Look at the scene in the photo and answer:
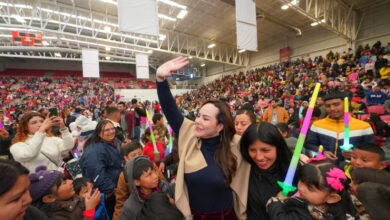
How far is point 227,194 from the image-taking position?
3.89 feet

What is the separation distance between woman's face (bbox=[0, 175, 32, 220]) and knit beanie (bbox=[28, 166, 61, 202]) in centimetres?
50

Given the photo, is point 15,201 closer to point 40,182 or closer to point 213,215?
point 40,182

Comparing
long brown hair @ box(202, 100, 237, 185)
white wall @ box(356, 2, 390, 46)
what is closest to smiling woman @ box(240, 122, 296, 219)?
long brown hair @ box(202, 100, 237, 185)

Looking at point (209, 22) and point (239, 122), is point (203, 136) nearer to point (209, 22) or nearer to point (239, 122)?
point (239, 122)

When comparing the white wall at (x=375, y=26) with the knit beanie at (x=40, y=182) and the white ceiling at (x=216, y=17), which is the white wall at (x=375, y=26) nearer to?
the white ceiling at (x=216, y=17)

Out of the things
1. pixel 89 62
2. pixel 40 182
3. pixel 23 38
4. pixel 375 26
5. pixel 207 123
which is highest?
pixel 375 26

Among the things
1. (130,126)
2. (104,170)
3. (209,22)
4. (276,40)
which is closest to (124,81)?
(209,22)

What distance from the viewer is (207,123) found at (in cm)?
116

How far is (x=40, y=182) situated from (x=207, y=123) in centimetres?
138

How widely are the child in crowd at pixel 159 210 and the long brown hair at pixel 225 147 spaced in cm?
41

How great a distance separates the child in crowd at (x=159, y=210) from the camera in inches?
43.9

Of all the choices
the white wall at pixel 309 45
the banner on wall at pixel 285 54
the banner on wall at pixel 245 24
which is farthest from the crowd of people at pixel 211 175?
the banner on wall at pixel 285 54

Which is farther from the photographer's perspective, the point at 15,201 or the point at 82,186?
the point at 82,186

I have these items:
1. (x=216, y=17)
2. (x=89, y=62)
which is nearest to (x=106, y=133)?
(x=89, y=62)
